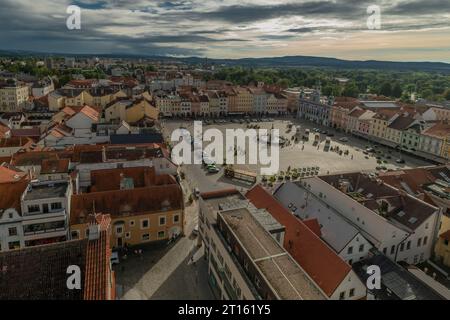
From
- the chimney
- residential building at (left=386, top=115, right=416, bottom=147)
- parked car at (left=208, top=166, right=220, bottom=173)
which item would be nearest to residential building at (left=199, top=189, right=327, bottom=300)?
the chimney

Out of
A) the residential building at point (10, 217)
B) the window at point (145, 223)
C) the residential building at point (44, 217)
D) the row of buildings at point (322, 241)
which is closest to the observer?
the row of buildings at point (322, 241)

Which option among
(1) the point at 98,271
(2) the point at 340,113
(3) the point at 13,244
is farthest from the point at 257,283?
(2) the point at 340,113

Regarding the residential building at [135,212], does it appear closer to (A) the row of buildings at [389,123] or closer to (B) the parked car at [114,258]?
(B) the parked car at [114,258]

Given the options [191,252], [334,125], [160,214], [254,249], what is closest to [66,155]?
[160,214]

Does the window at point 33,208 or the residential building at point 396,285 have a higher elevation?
the window at point 33,208

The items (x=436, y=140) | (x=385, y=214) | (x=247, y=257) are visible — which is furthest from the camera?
(x=436, y=140)

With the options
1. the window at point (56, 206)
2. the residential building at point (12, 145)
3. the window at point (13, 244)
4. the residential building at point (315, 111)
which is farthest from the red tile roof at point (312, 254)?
the residential building at point (315, 111)

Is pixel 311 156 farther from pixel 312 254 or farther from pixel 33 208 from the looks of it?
pixel 33 208

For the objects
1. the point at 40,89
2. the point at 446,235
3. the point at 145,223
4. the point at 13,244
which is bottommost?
the point at 446,235
